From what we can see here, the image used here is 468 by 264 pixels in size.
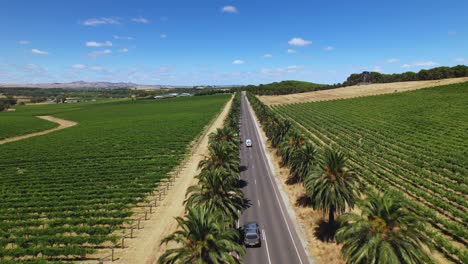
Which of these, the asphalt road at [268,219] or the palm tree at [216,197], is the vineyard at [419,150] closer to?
the asphalt road at [268,219]

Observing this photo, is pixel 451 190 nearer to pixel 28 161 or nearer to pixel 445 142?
pixel 445 142

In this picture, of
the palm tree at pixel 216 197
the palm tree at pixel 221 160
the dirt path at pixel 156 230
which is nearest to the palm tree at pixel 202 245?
the palm tree at pixel 216 197

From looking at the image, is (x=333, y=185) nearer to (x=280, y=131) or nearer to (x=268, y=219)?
(x=268, y=219)

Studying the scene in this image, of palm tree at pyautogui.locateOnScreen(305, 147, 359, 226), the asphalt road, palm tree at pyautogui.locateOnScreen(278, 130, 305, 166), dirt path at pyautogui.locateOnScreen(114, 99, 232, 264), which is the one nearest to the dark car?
the asphalt road

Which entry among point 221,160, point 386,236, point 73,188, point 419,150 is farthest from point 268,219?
point 419,150

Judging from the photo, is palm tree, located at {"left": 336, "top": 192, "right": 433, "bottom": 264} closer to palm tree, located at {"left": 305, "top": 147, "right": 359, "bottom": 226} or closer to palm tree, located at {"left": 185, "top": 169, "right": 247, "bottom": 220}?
palm tree, located at {"left": 305, "top": 147, "right": 359, "bottom": 226}

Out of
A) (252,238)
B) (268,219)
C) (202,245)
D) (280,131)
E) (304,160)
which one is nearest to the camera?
(202,245)
